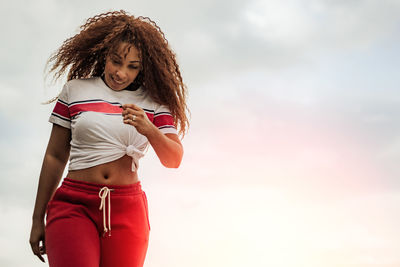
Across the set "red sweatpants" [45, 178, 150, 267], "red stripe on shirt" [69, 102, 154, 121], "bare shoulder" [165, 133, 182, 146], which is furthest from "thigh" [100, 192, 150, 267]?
"red stripe on shirt" [69, 102, 154, 121]

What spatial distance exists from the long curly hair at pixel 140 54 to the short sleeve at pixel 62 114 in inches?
15.4

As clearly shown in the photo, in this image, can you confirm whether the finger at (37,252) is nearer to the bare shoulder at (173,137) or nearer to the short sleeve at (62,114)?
the short sleeve at (62,114)

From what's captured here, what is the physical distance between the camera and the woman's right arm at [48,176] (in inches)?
154

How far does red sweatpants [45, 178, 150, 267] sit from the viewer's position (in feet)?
11.5

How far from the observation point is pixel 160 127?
4070mm

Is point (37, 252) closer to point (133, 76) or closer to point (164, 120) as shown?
point (164, 120)

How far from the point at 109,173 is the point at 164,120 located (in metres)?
0.60

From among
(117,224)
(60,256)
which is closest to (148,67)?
(117,224)

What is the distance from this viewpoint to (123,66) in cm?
395

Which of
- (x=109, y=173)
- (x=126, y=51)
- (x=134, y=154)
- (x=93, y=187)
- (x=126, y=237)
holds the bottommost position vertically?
(x=126, y=237)

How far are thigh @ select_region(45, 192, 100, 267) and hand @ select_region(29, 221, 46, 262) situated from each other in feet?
0.77

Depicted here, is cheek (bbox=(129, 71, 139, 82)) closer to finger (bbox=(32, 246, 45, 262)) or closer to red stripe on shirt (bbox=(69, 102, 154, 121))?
red stripe on shirt (bbox=(69, 102, 154, 121))

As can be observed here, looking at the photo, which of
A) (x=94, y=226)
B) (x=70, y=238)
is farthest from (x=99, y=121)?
(x=70, y=238)

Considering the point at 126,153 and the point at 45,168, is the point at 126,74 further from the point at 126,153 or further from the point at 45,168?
the point at 45,168
